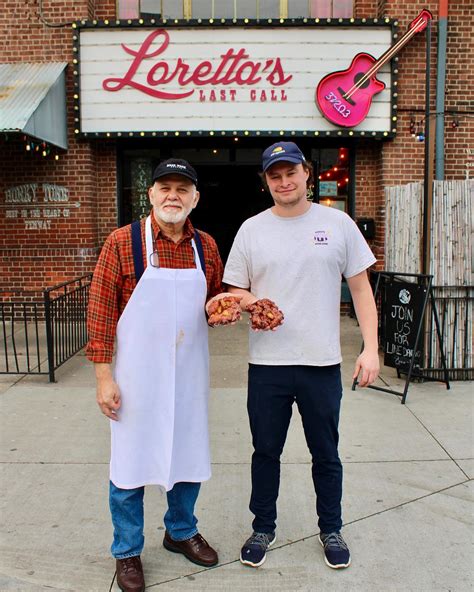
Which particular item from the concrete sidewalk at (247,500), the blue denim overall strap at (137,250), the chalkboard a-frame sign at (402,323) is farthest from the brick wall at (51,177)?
the blue denim overall strap at (137,250)

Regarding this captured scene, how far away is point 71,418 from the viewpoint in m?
5.09

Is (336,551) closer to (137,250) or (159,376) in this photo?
(159,376)

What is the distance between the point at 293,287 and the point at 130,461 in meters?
1.15

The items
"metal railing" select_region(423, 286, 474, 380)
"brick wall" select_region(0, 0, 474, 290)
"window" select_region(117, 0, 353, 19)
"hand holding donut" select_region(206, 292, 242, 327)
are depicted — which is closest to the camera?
"hand holding donut" select_region(206, 292, 242, 327)

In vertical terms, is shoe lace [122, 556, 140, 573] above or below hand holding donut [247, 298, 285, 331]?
below

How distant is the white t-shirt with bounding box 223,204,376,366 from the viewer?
2.81 m

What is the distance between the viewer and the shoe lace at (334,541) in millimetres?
2977

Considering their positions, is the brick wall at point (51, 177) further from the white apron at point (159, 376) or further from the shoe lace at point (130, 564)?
the shoe lace at point (130, 564)

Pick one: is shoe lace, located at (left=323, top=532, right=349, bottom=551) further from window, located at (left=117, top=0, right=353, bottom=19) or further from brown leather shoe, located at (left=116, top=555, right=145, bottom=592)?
window, located at (left=117, top=0, right=353, bottom=19)

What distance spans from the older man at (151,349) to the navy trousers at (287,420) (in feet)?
0.99

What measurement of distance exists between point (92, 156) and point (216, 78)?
2261 mm

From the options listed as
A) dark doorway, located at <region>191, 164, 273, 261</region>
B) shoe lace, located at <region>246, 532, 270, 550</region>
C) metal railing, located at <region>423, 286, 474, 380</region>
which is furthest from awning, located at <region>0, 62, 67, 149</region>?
shoe lace, located at <region>246, 532, 270, 550</region>

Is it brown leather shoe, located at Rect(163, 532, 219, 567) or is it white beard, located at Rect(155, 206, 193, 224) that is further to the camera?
brown leather shoe, located at Rect(163, 532, 219, 567)

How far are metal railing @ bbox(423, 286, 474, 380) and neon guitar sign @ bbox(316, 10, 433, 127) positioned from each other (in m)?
3.53
